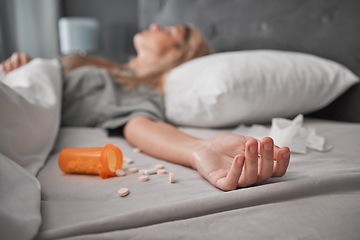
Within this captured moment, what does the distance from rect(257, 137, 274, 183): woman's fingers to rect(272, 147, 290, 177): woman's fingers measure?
0.05 ft

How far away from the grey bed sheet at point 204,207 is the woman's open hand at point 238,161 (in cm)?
2

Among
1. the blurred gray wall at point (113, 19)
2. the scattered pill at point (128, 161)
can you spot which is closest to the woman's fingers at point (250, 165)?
the scattered pill at point (128, 161)

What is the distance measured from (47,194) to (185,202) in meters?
0.29

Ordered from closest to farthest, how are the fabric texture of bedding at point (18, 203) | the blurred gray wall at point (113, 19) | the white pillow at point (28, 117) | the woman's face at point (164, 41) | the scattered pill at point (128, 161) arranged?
the fabric texture of bedding at point (18, 203)
the white pillow at point (28, 117)
the scattered pill at point (128, 161)
the woman's face at point (164, 41)
the blurred gray wall at point (113, 19)

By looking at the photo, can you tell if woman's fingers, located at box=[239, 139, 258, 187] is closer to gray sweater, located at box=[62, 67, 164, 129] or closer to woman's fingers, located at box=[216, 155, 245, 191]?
A: woman's fingers, located at box=[216, 155, 245, 191]

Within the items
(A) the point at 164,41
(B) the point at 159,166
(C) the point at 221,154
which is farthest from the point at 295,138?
(A) the point at 164,41

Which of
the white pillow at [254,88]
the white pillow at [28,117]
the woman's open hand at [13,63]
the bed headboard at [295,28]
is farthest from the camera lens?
the woman's open hand at [13,63]

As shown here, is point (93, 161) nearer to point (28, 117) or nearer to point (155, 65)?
point (28, 117)

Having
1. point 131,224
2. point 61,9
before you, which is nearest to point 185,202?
point 131,224

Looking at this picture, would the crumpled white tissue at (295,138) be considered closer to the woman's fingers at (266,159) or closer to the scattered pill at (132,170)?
the woman's fingers at (266,159)

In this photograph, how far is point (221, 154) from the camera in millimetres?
656

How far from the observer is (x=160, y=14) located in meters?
2.23

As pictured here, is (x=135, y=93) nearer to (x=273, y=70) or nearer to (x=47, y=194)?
(x=273, y=70)

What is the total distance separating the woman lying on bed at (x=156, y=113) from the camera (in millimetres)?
552
